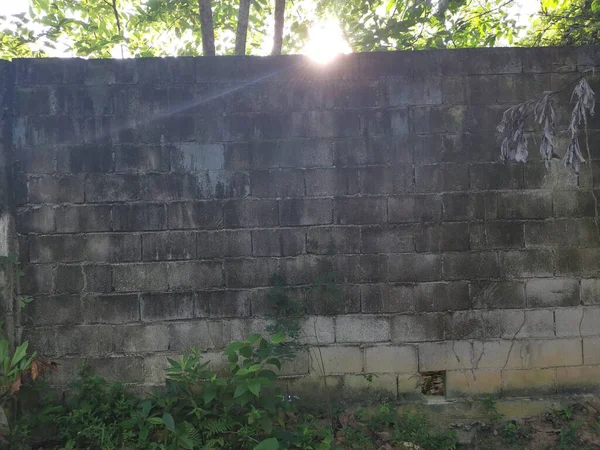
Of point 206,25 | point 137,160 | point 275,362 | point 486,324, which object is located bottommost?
point 275,362

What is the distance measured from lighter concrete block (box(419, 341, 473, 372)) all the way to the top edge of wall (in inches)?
78.1

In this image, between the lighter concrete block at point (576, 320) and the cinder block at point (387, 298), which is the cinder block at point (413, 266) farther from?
the lighter concrete block at point (576, 320)

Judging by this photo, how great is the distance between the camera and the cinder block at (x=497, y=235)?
3521 mm

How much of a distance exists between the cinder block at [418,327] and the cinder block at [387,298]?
0.25 feet

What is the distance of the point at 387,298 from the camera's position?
3518mm

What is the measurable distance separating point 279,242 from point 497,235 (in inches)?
62.7

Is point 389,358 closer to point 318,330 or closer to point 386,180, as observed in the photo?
point 318,330

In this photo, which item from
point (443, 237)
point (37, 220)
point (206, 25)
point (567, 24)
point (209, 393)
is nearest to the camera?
point (209, 393)

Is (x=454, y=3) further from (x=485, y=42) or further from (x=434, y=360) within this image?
(x=434, y=360)

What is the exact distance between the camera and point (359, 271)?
3508mm

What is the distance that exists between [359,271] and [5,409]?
8.42ft

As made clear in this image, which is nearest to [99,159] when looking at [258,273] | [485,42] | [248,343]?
[258,273]

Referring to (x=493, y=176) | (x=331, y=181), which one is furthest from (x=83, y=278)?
(x=493, y=176)

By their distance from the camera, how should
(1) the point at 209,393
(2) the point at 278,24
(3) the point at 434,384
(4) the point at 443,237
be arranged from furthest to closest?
1. (2) the point at 278,24
2. (3) the point at 434,384
3. (4) the point at 443,237
4. (1) the point at 209,393
